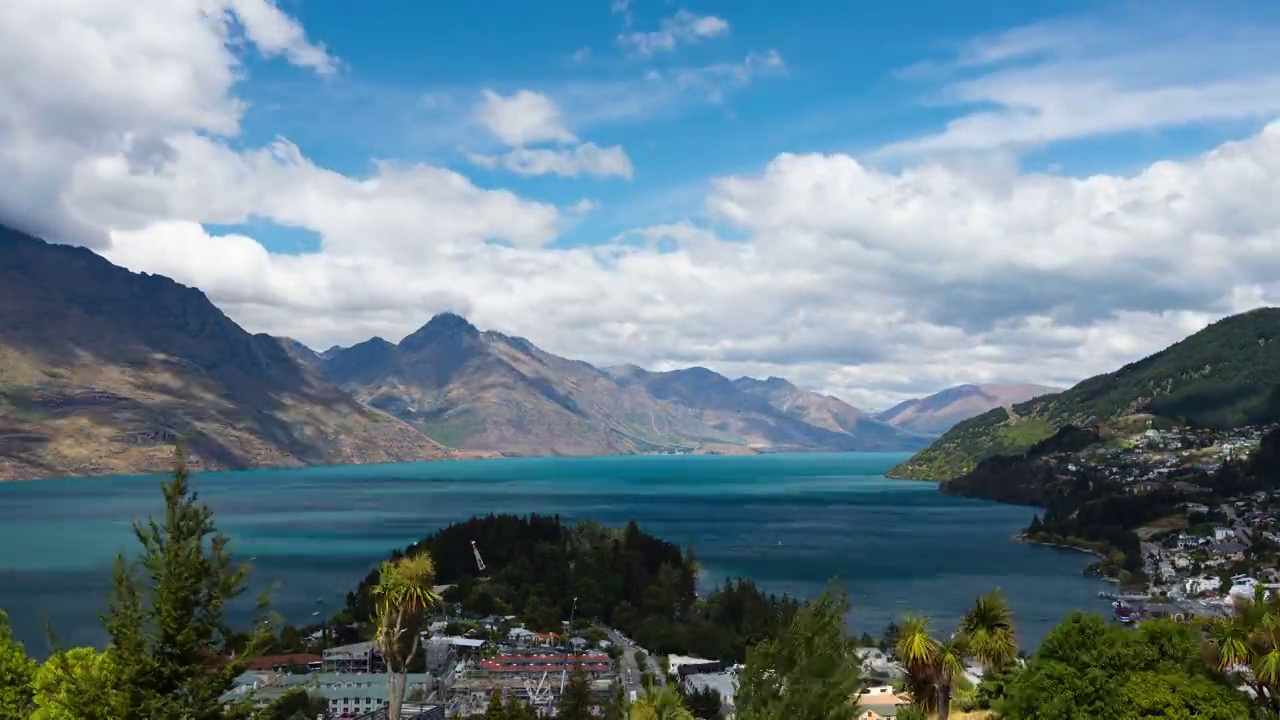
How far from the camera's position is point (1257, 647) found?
103 feet

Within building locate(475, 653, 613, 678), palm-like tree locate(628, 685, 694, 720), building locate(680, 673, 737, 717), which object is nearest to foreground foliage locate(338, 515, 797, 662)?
building locate(680, 673, 737, 717)

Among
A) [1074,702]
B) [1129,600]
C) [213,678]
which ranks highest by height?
[213,678]

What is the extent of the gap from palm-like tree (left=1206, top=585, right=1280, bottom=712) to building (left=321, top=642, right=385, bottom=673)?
82.2 m

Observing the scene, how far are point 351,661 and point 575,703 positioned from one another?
34432 millimetres

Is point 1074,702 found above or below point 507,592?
above

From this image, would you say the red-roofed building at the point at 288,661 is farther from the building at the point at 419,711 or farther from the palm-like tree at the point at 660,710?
the palm-like tree at the point at 660,710

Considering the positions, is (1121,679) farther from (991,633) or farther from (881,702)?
(881,702)

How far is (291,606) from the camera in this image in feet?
455

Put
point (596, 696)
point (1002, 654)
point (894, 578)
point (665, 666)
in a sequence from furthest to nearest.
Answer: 1. point (894, 578)
2. point (665, 666)
3. point (596, 696)
4. point (1002, 654)

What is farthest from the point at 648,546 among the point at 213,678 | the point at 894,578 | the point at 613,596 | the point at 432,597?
the point at 213,678

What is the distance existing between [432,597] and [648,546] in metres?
111

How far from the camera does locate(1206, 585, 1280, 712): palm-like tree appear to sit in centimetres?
3056

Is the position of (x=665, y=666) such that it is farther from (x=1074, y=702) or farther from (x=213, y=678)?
(x=213, y=678)

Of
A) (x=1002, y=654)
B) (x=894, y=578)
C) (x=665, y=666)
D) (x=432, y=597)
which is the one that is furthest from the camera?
(x=894, y=578)
